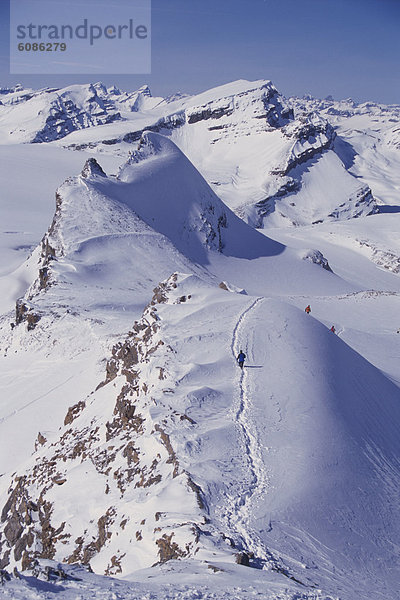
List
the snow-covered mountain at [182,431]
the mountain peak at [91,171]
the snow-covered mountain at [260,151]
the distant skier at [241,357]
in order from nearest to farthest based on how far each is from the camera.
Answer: the snow-covered mountain at [182,431], the distant skier at [241,357], the mountain peak at [91,171], the snow-covered mountain at [260,151]

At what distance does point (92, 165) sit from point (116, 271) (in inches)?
594

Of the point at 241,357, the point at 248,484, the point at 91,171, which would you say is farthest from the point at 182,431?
the point at 91,171

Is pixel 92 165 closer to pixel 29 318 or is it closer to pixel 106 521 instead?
pixel 29 318

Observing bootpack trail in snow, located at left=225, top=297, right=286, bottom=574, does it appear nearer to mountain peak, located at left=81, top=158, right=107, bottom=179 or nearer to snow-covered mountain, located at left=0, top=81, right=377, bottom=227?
mountain peak, located at left=81, top=158, right=107, bottom=179

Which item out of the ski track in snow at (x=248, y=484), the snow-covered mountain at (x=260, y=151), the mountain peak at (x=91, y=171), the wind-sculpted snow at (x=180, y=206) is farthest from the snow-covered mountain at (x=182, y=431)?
the snow-covered mountain at (x=260, y=151)

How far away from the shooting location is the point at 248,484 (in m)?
11.2

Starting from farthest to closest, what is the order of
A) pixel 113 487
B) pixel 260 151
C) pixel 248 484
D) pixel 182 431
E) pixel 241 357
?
pixel 260 151
pixel 241 357
pixel 182 431
pixel 113 487
pixel 248 484

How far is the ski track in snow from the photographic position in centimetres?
965

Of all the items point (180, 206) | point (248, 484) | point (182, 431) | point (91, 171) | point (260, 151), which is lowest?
point (248, 484)

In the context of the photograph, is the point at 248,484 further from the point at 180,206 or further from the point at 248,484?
the point at 180,206

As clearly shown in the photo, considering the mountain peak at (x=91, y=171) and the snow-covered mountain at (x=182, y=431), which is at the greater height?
the mountain peak at (x=91, y=171)

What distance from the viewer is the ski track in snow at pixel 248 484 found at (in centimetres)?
965

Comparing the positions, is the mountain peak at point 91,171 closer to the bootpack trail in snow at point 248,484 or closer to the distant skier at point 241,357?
the bootpack trail in snow at point 248,484

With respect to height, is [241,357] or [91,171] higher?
[91,171]
